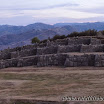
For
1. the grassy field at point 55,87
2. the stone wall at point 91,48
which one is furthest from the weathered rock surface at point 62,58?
the grassy field at point 55,87

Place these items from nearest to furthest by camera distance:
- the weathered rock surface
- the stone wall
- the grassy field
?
1. the grassy field
2. the weathered rock surface
3. the stone wall

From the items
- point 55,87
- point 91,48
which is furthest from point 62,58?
point 55,87

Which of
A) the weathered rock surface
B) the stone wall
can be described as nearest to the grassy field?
the weathered rock surface

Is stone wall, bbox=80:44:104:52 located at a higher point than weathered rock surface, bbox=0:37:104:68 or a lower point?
higher

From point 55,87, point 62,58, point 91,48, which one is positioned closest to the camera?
point 55,87

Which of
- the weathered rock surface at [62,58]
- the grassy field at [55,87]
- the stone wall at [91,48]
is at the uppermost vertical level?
the stone wall at [91,48]

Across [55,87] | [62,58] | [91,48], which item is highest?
[91,48]

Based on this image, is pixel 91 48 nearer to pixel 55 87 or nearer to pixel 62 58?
pixel 62 58

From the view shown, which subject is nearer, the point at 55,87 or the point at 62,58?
the point at 55,87

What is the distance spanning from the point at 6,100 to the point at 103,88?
6.20 m

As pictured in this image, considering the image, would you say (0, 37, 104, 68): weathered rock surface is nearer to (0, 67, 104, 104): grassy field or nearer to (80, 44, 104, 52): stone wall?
(80, 44, 104, 52): stone wall

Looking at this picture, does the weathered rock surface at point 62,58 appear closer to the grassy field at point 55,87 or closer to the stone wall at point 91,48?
the stone wall at point 91,48

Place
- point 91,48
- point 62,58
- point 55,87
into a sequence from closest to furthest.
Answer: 1. point 55,87
2. point 62,58
3. point 91,48

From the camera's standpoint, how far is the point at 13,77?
20.3 m
